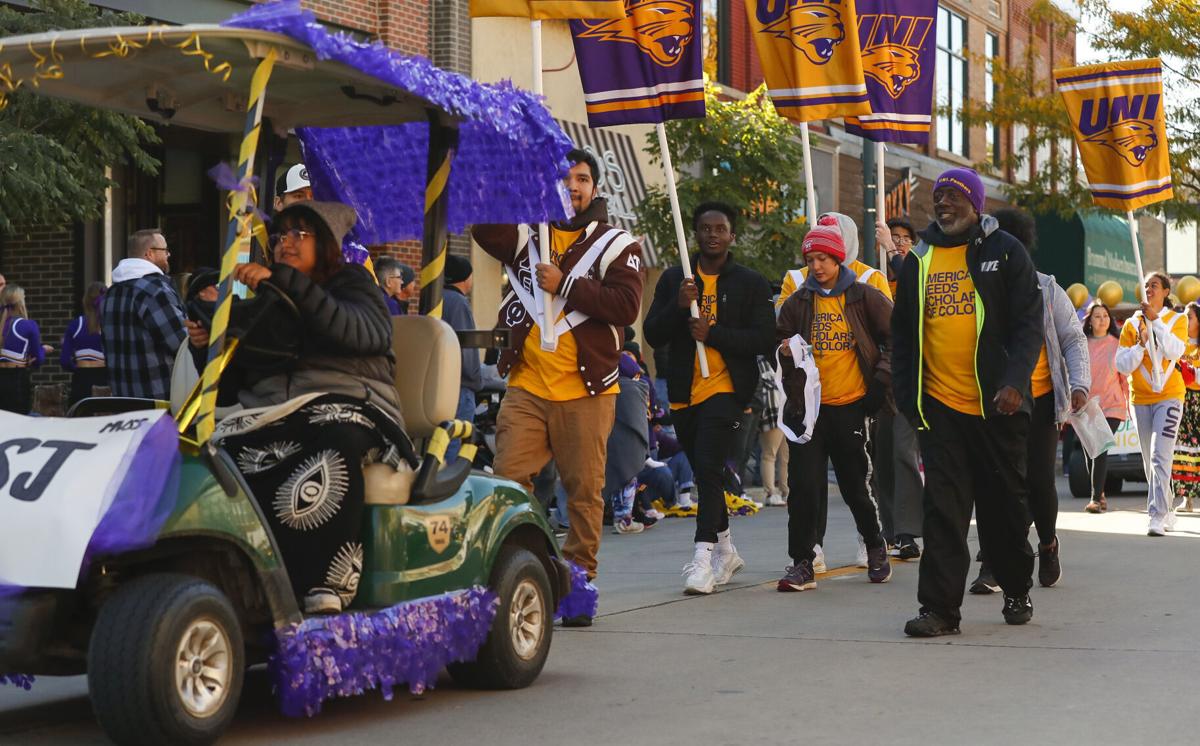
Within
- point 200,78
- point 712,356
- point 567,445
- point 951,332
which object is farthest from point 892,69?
point 200,78

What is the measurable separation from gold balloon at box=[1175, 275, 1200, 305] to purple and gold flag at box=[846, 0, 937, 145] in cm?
741

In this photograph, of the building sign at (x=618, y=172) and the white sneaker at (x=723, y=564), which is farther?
Result: the building sign at (x=618, y=172)

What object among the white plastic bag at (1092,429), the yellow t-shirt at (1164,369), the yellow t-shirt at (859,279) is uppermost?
the yellow t-shirt at (859,279)

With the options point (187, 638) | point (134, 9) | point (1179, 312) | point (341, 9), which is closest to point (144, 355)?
point (187, 638)

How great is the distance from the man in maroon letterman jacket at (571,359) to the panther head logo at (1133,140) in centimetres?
835

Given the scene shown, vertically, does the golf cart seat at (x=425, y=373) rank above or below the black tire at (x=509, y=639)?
above

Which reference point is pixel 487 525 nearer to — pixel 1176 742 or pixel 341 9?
pixel 1176 742

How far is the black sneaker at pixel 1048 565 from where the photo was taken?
33.7ft

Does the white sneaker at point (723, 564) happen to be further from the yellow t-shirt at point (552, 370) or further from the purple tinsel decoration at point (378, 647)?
the purple tinsel decoration at point (378, 647)

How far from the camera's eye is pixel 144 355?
9086mm

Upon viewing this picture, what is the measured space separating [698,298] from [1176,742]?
187 inches

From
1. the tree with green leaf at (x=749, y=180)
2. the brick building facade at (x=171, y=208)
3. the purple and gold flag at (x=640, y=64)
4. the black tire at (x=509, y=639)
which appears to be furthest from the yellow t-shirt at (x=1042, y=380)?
the tree with green leaf at (x=749, y=180)

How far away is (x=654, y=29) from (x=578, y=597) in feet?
14.2

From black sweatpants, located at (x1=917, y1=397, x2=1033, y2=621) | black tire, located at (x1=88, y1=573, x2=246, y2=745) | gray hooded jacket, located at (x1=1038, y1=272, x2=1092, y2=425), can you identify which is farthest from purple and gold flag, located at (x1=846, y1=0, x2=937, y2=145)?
black tire, located at (x1=88, y1=573, x2=246, y2=745)
